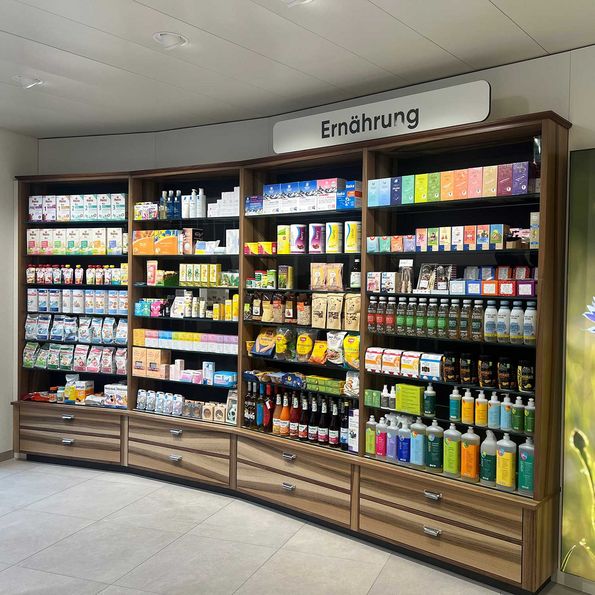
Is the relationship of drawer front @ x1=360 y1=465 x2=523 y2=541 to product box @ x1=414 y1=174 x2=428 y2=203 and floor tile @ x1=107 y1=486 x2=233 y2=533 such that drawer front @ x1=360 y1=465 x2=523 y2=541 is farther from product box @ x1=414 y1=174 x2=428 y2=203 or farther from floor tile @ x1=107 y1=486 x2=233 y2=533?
product box @ x1=414 y1=174 x2=428 y2=203

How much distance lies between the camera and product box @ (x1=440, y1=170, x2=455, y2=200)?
153 inches

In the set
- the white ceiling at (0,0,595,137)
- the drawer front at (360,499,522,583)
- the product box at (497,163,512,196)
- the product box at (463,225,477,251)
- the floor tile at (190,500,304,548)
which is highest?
the white ceiling at (0,0,595,137)

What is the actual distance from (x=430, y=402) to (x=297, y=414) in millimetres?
1185

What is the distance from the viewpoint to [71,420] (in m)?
5.84

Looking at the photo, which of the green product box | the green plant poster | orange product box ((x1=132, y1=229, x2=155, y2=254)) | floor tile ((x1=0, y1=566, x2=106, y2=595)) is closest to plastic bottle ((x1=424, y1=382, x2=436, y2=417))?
the green product box

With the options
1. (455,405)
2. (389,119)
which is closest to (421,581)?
(455,405)

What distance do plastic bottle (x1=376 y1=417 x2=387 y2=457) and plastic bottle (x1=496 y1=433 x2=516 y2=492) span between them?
0.81 metres

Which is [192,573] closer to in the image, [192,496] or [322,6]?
[192,496]

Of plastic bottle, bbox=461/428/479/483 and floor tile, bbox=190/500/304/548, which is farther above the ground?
plastic bottle, bbox=461/428/479/483

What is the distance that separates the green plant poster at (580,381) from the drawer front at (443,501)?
0.38 metres

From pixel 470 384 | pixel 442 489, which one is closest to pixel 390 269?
pixel 470 384

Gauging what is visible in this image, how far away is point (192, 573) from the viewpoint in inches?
148

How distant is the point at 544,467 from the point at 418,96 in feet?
7.99

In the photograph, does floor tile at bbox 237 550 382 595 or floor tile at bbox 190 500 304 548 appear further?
floor tile at bbox 190 500 304 548
